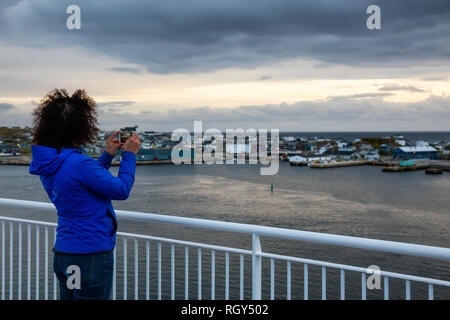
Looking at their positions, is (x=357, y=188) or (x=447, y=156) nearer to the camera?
(x=357, y=188)

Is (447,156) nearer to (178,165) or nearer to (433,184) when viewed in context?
(433,184)

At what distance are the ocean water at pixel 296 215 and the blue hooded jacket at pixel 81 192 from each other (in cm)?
1188

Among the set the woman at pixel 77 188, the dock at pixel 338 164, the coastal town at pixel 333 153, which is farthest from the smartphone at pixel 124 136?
the dock at pixel 338 164

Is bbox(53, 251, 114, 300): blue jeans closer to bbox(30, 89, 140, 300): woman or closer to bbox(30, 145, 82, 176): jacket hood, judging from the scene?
bbox(30, 89, 140, 300): woman

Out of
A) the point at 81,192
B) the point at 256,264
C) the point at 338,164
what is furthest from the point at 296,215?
the point at 338,164

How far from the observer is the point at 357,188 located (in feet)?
146

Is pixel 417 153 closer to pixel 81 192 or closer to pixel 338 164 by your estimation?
pixel 338 164

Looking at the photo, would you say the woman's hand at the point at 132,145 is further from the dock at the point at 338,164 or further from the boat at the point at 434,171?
the dock at the point at 338,164

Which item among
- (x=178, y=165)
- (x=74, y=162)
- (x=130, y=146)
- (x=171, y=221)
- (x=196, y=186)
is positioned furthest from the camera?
(x=178, y=165)

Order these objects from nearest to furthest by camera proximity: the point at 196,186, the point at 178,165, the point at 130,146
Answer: the point at 130,146
the point at 196,186
the point at 178,165

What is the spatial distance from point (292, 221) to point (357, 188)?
794 inches

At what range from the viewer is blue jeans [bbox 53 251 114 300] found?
171 cm

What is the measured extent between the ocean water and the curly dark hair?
12.0 m
